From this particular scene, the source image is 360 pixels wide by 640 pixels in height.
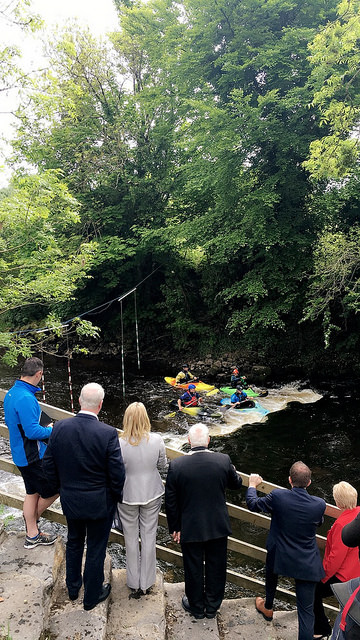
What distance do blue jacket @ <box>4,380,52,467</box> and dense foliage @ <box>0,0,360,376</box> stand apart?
433 cm

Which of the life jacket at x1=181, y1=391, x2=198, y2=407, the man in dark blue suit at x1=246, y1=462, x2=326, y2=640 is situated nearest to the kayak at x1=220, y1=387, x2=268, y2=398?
the life jacket at x1=181, y1=391, x2=198, y2=407

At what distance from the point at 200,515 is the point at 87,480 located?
92 cm

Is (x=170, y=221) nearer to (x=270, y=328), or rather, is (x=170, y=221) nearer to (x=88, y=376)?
(x=270, y=328)

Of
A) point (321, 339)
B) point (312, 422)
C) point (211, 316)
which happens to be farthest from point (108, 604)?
point (211, 316)

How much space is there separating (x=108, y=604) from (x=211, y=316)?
15.3 metres

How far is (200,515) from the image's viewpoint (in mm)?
2906

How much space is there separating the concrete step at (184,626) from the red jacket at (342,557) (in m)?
0.99

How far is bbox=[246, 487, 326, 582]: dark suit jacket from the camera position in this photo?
2875 millimetres

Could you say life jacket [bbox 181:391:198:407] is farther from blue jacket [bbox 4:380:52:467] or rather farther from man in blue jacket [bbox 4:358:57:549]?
blue jacket [bbox 4:380:52:467]

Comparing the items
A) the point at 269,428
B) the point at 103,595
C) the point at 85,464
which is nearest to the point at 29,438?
the point at 85,464

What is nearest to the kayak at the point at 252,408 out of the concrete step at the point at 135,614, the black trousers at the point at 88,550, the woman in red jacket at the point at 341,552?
the woman in red jacket at the point at 341,552

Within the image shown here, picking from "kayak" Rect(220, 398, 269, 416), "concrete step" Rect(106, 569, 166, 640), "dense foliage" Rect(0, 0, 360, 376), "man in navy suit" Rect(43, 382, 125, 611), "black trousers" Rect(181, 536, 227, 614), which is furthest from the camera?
"kayak" Rect(220, 398, 269, 416)

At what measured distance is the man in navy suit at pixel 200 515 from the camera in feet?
9.55

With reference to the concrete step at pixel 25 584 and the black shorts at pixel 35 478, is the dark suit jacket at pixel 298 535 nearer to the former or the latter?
the concrete step at pixel 25 584
